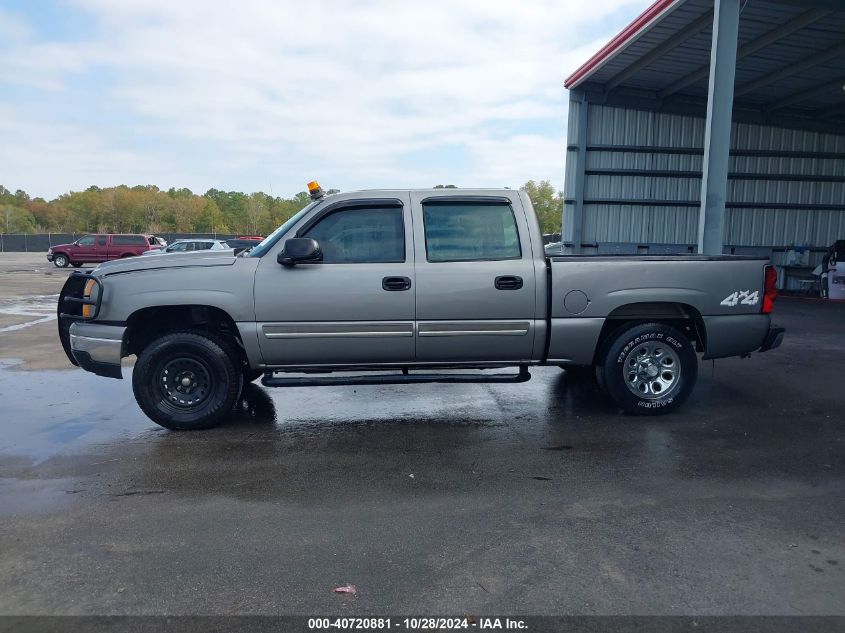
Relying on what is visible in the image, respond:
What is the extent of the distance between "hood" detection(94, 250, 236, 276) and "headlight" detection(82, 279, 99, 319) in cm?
11

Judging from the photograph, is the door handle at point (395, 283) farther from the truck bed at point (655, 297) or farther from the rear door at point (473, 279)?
the truck bed at point (655, 297)

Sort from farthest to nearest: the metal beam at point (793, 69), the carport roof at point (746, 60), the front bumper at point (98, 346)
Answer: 1. the metal beam at point (793, 69)
2. the carport roof at point (746, 60)
3. the front bumper at point (98, 346)

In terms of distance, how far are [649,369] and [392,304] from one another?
Result: 7.90ft

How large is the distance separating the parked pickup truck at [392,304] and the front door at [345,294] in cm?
1

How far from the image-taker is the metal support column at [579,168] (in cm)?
1786

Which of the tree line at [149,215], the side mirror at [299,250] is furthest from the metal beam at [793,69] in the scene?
the tree line at [149,215]

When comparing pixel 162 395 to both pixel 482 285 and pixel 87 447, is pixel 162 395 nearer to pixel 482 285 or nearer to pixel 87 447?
pixel 87 447

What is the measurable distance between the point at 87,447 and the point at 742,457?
194 inches

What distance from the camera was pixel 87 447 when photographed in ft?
16.5

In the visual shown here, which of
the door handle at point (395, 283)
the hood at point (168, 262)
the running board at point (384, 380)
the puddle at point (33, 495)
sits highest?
the hood at point (168, 262)

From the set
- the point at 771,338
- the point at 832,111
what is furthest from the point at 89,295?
the point at 832,111

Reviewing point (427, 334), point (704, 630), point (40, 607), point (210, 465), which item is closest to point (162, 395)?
point (210, 465)

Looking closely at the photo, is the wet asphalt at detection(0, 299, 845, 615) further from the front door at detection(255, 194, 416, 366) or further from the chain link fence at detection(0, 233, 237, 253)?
the chain link fence at detection(0, 233, 237, 253)

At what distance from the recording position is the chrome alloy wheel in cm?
583
